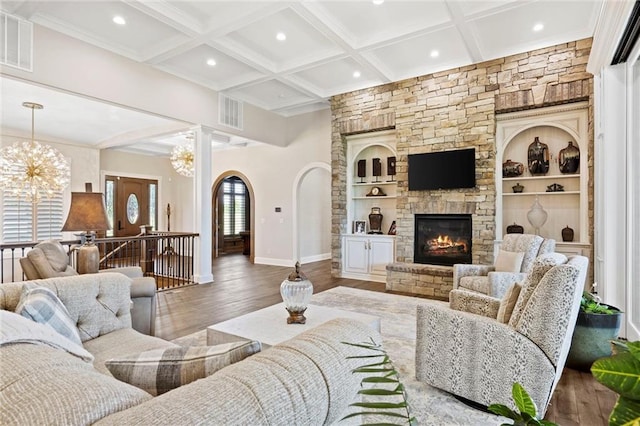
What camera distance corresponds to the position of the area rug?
2057 mm

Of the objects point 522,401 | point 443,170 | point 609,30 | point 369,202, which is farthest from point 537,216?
point 522,401

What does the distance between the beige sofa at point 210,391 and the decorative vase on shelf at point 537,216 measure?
4.91 metres

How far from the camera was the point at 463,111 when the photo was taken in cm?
534

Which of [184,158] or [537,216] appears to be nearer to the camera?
[537,216]

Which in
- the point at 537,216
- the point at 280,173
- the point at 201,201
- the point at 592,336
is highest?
the point at 280,173

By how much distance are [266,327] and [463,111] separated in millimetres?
4625

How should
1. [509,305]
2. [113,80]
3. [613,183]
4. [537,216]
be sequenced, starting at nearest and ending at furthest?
1. [509,305]
2. [613,183]
3. [113,80]
4. [537,216]

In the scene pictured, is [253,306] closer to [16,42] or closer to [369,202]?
[369,202]

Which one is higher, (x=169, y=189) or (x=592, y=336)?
(x=169, y=189)

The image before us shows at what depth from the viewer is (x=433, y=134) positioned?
18.4 ft

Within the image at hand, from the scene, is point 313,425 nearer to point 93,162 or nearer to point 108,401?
point 108,401

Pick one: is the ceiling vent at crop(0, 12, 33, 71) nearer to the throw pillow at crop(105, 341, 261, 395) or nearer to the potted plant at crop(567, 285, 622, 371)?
the throw pillow at crop(105, 341, 261, 395)

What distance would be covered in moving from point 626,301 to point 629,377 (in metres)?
3.76

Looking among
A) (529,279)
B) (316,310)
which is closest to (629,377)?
(529,279)
